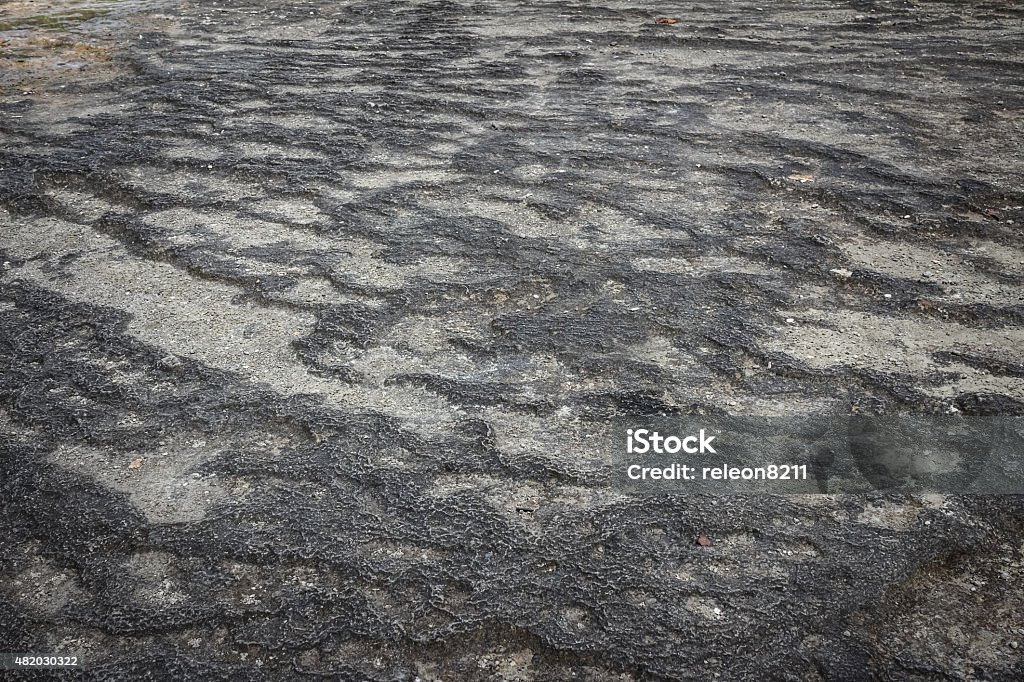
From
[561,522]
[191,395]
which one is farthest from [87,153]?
[561,522]

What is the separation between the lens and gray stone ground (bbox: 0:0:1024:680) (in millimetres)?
1272

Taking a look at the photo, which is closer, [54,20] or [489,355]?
[489,355]

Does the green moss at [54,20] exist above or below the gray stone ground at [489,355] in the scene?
above

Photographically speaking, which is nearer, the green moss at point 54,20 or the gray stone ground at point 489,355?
the gray stone ground at point 489,355

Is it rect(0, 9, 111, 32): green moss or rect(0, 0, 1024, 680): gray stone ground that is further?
rect(0, 9, 111, 32): green moss

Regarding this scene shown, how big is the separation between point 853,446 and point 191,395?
127 cm

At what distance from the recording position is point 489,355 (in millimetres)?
1841

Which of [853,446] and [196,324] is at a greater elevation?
[196,324]

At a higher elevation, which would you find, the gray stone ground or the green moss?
the green moss

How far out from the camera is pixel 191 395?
1.74 metres

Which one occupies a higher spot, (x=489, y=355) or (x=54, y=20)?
(x=54, y=20)

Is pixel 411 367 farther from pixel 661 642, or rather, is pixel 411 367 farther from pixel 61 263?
pixel 61 263

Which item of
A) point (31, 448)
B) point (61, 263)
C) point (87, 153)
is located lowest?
point (31, 448)

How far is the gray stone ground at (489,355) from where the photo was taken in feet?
4.17
